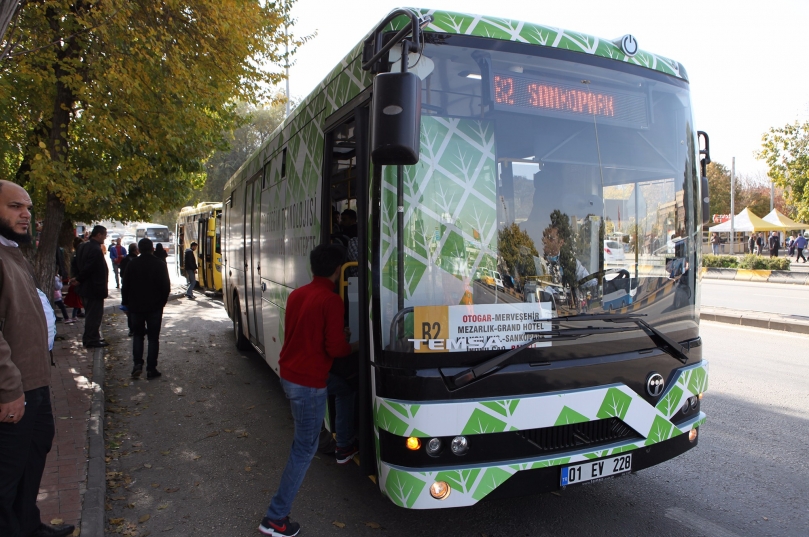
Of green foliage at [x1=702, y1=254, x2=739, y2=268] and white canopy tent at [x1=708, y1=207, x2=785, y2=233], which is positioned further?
white canopy tent at [x1=708, y1=207, x2=785, y2=233]

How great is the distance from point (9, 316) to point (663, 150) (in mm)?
4077

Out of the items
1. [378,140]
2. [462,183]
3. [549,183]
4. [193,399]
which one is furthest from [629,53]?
[193,399]

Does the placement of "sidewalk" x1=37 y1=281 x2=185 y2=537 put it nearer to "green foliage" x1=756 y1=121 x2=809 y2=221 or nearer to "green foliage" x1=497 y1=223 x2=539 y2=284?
"green foliage" x1=497 y1=223 x2=539 y2=284

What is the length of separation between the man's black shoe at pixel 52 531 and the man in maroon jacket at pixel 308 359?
3.93ft

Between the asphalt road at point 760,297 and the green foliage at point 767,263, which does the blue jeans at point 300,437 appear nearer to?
the asphalt road at point 760,297

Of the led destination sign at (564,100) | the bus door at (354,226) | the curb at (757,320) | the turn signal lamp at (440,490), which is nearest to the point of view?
the turn signal lamp at (440,490)

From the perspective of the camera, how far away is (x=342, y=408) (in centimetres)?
424

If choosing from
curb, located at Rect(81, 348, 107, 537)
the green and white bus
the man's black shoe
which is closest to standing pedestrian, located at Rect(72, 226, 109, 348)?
curb, located at Rect(81, 348, 107, 537)

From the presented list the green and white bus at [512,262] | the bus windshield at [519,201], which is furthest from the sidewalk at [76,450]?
the bus windshield at [519,201]

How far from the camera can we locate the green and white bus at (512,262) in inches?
129

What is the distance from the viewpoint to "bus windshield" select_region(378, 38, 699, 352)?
3355 millimetres

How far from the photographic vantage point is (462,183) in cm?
340

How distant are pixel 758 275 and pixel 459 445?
82.1 feet

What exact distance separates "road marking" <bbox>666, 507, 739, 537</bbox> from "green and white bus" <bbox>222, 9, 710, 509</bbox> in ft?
A: 1.75
